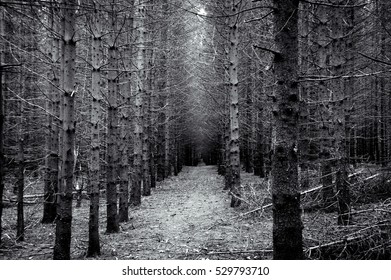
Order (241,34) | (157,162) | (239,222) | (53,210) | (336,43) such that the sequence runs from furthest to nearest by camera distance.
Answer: (157,162) < (241,34) < (53,210) < (239,222) < (336,43)

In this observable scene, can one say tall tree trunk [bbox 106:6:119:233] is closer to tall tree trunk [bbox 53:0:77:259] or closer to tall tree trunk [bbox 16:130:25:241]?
tall tree trunk [bbox 16:130:25:241]

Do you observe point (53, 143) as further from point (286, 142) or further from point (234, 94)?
point (286, 142)

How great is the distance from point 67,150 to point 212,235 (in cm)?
361

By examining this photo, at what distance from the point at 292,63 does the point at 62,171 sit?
3695 mm

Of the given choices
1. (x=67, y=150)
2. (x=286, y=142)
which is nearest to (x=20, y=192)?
(x=67, y=150)

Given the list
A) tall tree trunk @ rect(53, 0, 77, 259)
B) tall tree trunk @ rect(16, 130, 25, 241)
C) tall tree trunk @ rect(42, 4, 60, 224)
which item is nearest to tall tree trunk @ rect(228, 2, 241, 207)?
tall tree trunk @ rect(42, 4, 60, 224)

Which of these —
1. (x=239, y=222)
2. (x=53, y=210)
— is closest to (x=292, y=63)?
(x=239, y=222)

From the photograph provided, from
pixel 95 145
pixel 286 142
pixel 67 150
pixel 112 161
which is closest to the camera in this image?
pixel 286 142

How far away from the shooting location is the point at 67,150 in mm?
4910

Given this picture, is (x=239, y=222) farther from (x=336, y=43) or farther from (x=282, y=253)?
(x=336, y=43)

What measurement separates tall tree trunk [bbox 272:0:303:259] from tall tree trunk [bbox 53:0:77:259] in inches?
122

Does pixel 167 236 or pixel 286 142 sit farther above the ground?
pixel 286 142

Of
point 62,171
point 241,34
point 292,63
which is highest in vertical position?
point 241,34

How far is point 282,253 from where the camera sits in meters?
3.82
